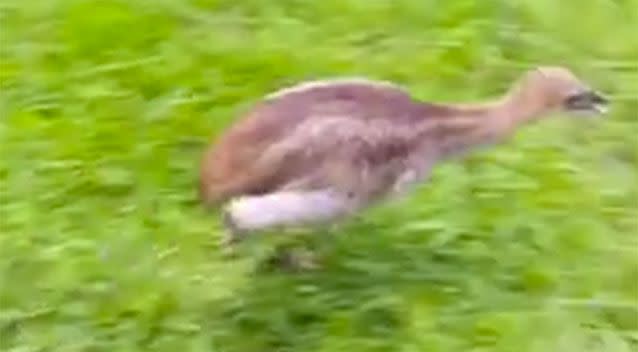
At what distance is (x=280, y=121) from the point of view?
6023 mm

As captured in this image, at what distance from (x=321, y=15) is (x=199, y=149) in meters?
0.75

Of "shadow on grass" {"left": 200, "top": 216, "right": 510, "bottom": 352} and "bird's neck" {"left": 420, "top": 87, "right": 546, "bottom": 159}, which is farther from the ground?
"bird's neck" {"left": 420, "top": 87, "right": 546, "bottom": 159}

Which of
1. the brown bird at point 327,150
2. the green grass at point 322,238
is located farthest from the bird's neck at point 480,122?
the green grass at point 322,238

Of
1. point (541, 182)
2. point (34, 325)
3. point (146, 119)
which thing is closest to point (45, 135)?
point (146, 119)

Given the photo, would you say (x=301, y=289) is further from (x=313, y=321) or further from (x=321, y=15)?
(x=321, y=15)

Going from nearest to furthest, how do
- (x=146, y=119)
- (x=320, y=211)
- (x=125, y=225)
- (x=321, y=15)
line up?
(x=320, y=211) < (x=125, y=225) < (x=146, y=119) < (x=321, y=15)

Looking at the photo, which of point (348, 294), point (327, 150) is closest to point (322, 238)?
point (348, 294)

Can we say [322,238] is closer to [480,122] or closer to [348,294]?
[348,294]

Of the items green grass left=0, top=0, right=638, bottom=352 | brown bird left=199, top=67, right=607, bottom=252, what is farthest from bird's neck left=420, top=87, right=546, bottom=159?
green grass left=0, top=0, right=638, bottom=352

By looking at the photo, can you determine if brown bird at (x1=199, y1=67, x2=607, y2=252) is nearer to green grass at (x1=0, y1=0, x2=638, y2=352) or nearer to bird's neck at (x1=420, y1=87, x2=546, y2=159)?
bird's neck at (x1=420, y1=87, x2=546, y2=159)

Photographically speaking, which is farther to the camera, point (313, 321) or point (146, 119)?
point (146, 119)

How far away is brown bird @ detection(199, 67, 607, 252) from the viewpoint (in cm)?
595

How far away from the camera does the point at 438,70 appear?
23.3 feet

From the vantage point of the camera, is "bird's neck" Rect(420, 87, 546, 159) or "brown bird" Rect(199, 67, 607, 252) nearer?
"brown bird" Rect(199, 67, 607, 252)
